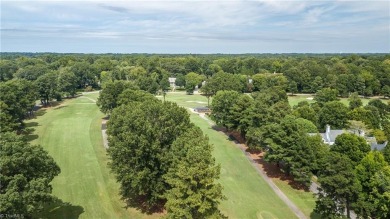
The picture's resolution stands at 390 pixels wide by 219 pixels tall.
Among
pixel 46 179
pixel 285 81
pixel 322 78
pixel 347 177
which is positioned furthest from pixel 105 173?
pixel 322 78

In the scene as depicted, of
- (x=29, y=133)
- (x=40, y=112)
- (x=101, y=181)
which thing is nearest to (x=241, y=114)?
(x=101, y=181)

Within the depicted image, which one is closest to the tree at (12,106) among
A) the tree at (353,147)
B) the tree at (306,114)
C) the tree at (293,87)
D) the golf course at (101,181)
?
the golf course at (101,181)

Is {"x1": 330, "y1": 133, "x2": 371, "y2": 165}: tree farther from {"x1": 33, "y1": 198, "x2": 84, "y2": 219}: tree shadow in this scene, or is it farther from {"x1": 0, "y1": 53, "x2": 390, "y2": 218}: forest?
{"x1": 33, "y1": 198, "x2": 84, "y2": 219}: tree shadow

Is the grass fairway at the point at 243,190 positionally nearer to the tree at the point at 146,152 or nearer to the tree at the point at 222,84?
the tree at the point at 146,152

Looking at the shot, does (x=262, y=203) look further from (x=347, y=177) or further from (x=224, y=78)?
(x=224, y=78)

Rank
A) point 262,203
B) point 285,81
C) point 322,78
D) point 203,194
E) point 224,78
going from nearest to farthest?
1. point 203,194
2. point 262,203
3. point 224,78
4. point 285,81
5. point 322,78

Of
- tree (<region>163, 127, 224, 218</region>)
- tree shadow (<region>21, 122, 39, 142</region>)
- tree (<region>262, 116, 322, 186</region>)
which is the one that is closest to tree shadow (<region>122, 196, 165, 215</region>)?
tree (<region>163, 127, 224, 218</region>)

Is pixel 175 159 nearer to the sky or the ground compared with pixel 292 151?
nearer to the sky
